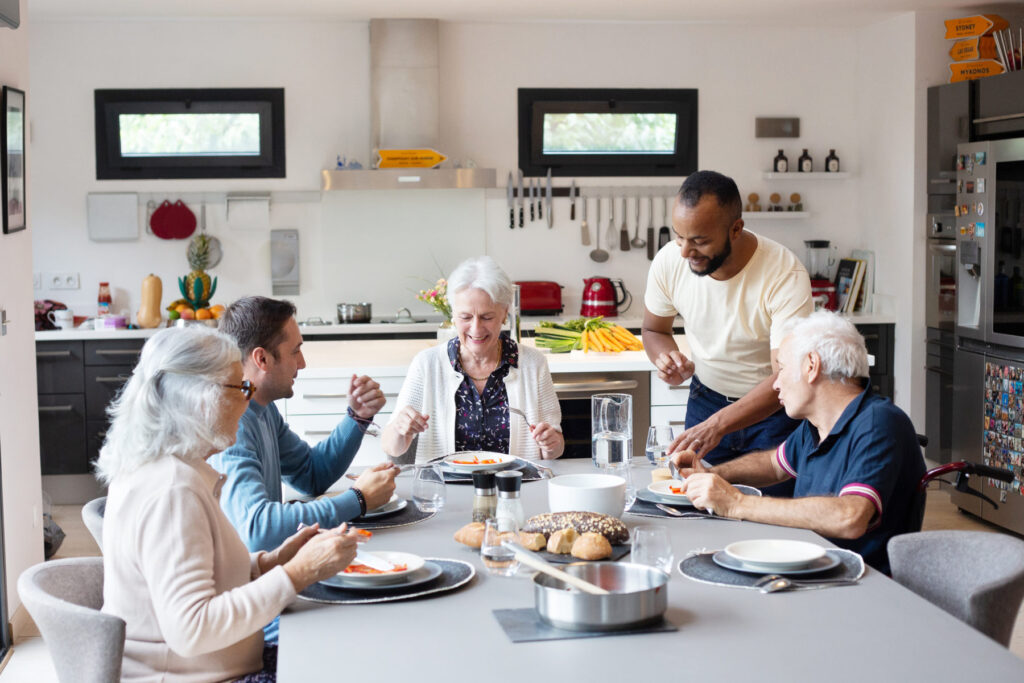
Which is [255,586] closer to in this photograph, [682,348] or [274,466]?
[274,466]

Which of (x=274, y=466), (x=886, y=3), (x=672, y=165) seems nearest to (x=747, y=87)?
(x=672, y=165)

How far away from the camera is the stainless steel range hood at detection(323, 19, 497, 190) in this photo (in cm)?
633

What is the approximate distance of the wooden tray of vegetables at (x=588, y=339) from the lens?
179 inches

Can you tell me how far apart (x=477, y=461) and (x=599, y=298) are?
375 centimetres

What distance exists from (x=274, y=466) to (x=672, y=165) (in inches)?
183

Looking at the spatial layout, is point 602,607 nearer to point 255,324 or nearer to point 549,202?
point 255,324

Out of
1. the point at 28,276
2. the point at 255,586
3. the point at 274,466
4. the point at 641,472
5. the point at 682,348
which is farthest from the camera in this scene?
the point at 682,348

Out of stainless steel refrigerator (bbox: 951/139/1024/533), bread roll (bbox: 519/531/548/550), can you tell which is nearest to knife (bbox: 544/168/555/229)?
stainless steel refrigerator (bbox: 951/139/1024/533)

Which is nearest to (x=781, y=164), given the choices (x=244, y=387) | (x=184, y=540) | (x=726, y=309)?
(x=726, y=309)

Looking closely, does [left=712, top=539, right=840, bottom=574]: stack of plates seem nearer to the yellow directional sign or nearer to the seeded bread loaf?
the seeded bread loaf

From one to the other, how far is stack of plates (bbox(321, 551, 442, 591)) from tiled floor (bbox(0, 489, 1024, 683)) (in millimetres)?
2063

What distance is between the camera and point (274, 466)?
2.58 meters

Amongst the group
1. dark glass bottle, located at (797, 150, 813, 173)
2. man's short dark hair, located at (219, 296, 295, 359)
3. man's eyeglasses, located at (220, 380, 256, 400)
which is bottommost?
man's eyeglasses, located at (220, 380, 256, 400)

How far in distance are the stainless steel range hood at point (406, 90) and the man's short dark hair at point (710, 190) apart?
10.8 feet
